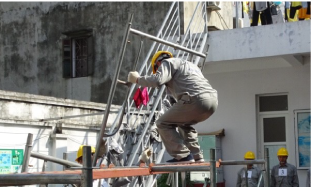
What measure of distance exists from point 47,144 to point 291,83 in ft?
17.0

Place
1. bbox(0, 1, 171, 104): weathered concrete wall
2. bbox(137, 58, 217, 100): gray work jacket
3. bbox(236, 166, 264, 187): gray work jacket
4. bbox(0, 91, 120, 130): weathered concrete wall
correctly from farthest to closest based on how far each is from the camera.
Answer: bbox(0, 1, 171, 104): weathered concrete wall, bbox(236, 166, 264, 187): gray work jacket, bbox(0, 91, 120, 130): weathered concrete wall, bbox(137, 58, 217, 100): gray work jacket

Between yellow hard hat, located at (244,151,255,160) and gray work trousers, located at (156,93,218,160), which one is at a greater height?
gray work trousers, located at (156,93,218,160)

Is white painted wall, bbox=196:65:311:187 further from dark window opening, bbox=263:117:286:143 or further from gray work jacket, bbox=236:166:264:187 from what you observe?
gray work jacket, bbox=236:166:264:187

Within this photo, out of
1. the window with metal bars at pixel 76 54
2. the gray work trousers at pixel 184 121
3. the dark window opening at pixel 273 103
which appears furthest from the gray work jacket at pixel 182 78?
the window with metal bars at pixel 76 54

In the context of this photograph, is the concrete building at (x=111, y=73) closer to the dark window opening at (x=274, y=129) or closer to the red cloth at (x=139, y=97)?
the dark window opening at (x=274, y=129)

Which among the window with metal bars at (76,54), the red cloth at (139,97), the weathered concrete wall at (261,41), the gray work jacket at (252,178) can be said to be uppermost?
the window with metal bars at (76,54)

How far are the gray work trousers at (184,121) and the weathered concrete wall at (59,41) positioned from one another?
30.5 ft

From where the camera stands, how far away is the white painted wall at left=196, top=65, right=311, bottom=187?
13.0m

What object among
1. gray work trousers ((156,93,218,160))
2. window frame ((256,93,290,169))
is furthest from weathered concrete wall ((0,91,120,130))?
gray work trousers ((156,93,218,160))

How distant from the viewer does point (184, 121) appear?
22.1ft

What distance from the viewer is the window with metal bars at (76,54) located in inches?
687

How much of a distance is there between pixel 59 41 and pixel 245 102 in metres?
6.62

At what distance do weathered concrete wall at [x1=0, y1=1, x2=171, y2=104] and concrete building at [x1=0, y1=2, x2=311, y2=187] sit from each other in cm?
3

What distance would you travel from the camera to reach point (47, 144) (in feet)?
38.2
